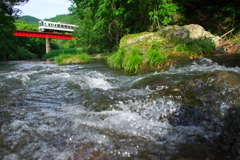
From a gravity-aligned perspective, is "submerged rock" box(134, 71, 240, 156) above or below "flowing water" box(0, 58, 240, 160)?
above

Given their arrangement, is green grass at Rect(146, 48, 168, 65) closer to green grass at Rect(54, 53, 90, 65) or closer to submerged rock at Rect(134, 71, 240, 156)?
submerged rock at Rect(134, 71, 240, 156)

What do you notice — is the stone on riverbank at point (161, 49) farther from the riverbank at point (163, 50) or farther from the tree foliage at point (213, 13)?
the tree foliage at point (213, 13)

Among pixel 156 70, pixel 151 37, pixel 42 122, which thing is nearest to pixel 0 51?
pixel 151 37

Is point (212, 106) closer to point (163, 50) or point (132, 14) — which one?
point (163, 50)

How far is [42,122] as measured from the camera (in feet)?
8.53

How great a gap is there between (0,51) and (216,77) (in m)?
23.7

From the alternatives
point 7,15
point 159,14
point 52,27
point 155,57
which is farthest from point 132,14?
point 52,27

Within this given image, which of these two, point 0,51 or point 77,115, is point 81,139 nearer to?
point 77,115

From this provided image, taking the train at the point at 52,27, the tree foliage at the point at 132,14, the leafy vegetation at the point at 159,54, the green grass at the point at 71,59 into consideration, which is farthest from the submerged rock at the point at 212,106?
the train at the point at 52,27

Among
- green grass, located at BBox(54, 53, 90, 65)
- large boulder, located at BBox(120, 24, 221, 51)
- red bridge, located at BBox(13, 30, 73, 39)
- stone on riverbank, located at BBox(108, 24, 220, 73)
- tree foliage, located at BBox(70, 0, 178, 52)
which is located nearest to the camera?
stone on riverbank, located at BBox(108, 24, 220, 73)

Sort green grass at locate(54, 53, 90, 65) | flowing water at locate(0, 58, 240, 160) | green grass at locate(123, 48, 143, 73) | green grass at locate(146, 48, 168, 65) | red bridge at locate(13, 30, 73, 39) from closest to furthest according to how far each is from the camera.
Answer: flowing water at locate(0, 58, 240, 160) → green grass at locate(146, 48, 168, 65) → green grass at locate(123, 48, 143, 73) → green grass at locate(54, 53, 90, 65) → red bridge at locate(13, 30, 73, 39)

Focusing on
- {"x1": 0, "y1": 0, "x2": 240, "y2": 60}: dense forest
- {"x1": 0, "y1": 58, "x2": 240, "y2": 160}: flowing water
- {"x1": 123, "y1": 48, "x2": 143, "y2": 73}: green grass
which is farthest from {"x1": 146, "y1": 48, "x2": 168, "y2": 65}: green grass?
{"x1": 0, "y1": 0, "x2": 240, "y2": 60}: dense forest

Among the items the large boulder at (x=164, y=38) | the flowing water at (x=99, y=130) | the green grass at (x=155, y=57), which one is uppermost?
the large boulder at (x=164, y=38)

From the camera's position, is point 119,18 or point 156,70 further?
point 119,18
